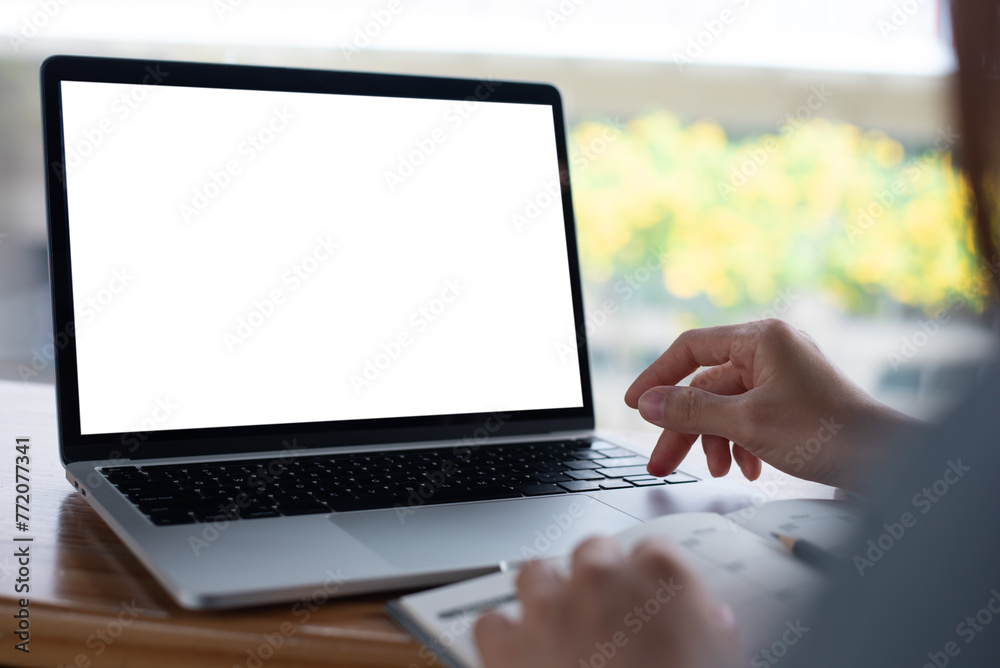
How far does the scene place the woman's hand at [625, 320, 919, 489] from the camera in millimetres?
790

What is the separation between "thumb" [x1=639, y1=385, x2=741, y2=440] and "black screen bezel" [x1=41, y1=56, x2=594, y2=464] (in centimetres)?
16

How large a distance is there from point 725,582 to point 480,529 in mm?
205

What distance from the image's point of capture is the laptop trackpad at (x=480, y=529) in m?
0.58

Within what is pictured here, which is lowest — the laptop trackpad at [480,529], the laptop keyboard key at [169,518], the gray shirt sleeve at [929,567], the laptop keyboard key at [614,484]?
the laptop keyboard key at [614,484]

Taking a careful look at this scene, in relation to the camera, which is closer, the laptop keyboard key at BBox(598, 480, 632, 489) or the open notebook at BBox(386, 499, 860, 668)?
the open notebook at BBox(386, 499, 860, 668)

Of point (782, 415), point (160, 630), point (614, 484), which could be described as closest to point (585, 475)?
point (614, 484)

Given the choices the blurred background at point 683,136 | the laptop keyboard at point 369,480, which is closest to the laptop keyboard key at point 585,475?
the laptop keyboard at point 369,480

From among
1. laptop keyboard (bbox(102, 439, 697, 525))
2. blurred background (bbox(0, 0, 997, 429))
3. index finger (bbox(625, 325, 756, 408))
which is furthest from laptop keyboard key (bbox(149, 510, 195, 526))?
blurred background (bbox(0, 0, 997, 429))

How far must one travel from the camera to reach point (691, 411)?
2.72ft

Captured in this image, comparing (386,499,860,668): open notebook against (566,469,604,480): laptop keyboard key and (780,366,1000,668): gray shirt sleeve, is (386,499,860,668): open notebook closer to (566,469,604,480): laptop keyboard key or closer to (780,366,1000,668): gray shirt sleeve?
(780,366,1000,668): gray shirt sleeve

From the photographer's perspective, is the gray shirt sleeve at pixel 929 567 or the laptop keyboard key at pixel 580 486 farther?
the laptop keyboard key at pixel 580 486

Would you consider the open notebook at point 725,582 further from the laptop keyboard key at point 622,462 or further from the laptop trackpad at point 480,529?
the laptop keyboard key at point 622,462

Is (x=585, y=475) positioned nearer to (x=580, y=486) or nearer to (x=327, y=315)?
(x=580, y=486)

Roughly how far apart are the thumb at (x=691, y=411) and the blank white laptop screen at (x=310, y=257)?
16 cm
